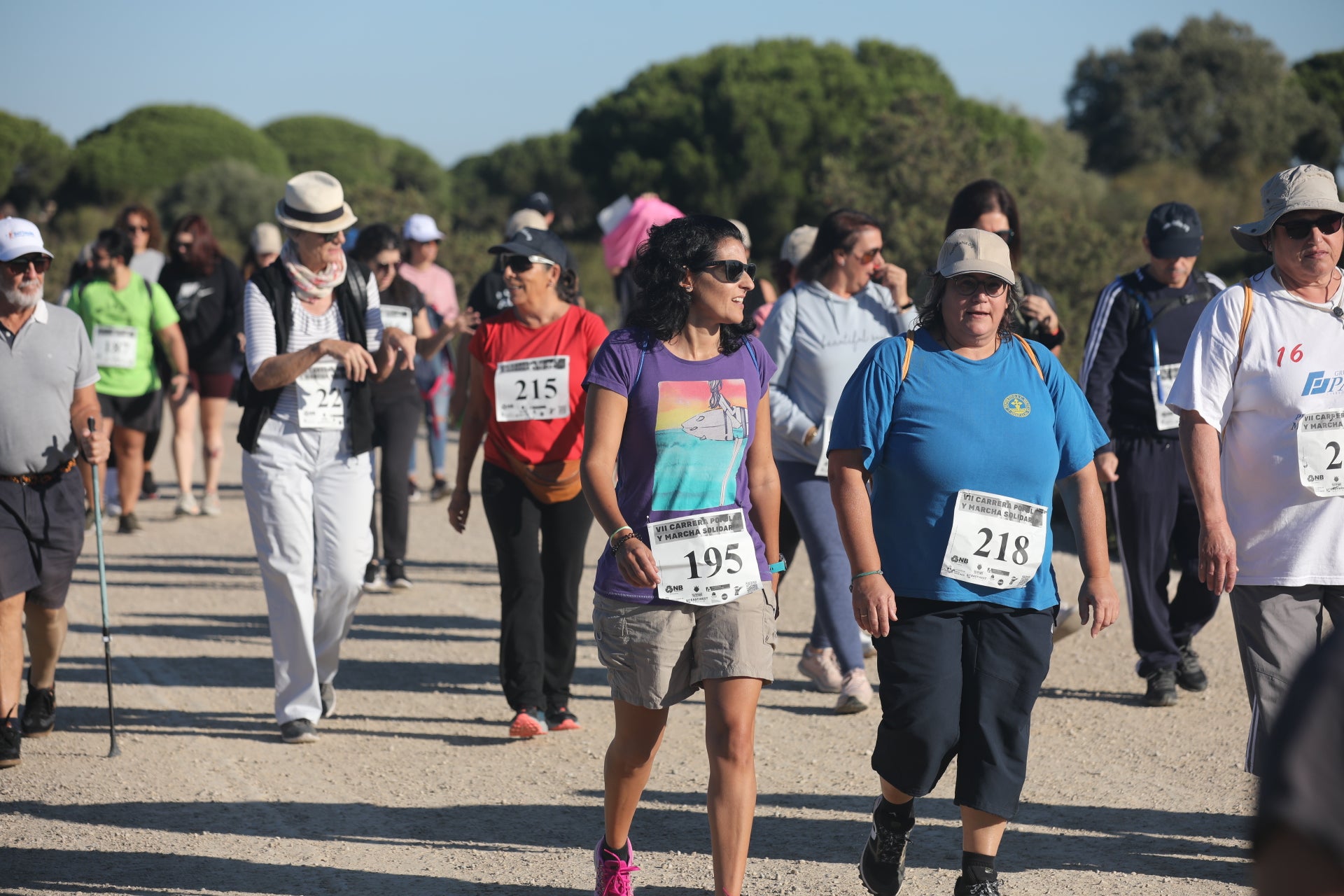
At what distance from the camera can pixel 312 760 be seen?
19.9 ft

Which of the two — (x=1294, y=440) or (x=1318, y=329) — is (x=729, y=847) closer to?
(x=1294, y=440)

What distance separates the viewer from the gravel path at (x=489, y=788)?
15.5 feet

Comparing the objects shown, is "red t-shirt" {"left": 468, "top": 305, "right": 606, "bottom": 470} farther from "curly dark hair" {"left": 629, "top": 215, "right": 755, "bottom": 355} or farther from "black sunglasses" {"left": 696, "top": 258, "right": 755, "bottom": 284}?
"black sunglasses" {"left": 696, "top": 258, "right": 755, "bottom": 284}

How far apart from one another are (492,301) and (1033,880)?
4735 mm

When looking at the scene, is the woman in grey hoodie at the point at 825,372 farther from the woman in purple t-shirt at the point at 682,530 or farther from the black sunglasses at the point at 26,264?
the black sunglasses at the point at 26,264

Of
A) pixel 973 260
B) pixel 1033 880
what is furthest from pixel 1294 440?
pixel 1033 880

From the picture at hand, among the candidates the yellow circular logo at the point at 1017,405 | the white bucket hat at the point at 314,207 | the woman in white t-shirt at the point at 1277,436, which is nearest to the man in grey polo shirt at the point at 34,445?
the white bucket hat at the point at 314,207

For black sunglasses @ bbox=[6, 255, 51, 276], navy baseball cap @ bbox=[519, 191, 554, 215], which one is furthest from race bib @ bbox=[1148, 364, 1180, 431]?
black sunglasses @ bbox=[6, 255, 51, 276]

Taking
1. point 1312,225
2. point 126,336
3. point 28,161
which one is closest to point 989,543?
point 1312,225

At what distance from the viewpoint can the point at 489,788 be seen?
5660 millimetres

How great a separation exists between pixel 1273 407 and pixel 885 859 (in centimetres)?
181

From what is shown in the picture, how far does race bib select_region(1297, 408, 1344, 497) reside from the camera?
171 inches

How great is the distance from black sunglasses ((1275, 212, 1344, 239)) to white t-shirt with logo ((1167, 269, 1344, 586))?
164 mm

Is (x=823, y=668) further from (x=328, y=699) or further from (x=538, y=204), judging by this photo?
(x=538, y=204)
